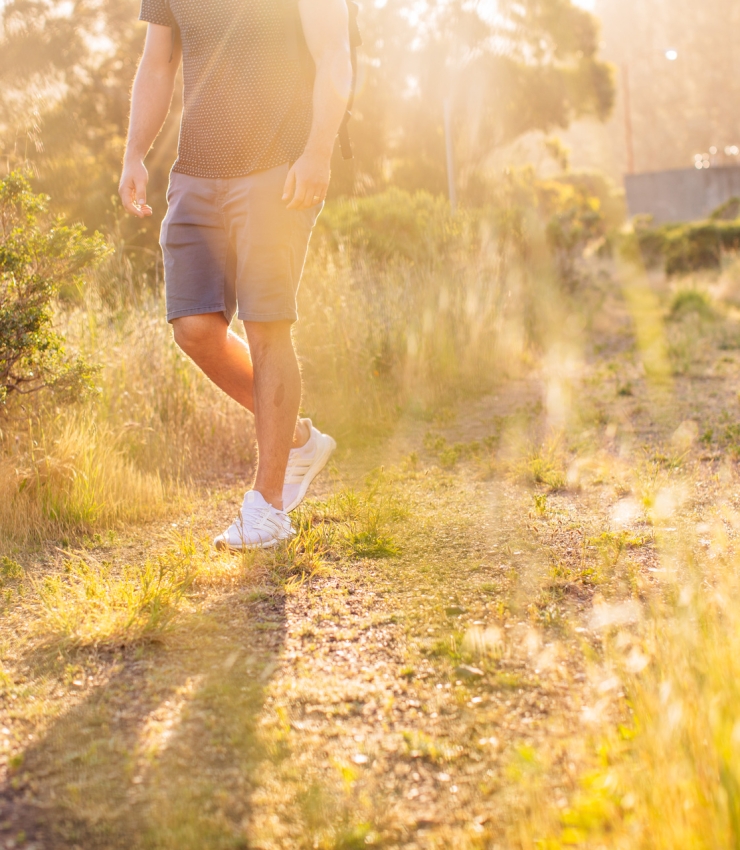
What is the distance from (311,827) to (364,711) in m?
0.36

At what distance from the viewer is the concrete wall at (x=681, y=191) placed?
34.6 metres

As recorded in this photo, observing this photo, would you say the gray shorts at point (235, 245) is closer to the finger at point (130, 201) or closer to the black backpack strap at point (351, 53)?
the finger at point (130, 201)

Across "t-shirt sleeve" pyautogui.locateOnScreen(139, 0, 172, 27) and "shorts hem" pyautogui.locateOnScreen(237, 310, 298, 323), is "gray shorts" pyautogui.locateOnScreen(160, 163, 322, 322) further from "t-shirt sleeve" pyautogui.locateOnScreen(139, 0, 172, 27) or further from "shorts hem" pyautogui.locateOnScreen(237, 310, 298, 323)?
"t-shirt sleeve" pyautogui.locateOnScreen(139, 0, 172, 27)

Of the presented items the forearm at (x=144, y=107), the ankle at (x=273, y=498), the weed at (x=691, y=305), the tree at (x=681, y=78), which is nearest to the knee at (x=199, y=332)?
the ankle at (x=273, y=498)

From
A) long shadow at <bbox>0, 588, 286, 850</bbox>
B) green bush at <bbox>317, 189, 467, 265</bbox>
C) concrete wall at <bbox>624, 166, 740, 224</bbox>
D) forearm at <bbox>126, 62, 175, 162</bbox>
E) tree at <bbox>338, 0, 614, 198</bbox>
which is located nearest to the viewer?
long shadow at <bbox>0, 588, 286, 850</bbox>

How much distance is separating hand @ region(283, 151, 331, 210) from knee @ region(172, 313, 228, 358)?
44 centimetres

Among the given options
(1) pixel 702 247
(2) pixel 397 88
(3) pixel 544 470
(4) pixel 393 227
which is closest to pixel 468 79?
(2) pixel 397 88

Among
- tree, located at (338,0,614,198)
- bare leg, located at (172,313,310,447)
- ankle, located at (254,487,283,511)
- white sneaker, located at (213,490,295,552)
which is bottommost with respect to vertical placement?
white sneaker, located at (213,490,295,552)

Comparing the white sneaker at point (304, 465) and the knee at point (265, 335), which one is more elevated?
the knee at point (265, 335)

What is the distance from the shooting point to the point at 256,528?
2584 millimetres

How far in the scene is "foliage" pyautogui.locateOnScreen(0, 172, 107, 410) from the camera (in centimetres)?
303

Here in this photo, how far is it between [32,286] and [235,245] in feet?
3.18

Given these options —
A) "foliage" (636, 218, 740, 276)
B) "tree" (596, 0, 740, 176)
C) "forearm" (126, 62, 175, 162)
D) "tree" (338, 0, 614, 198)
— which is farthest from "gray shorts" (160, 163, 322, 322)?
"tree" (596, 0, 740, 176)

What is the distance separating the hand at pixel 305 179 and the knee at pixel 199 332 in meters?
0.44
